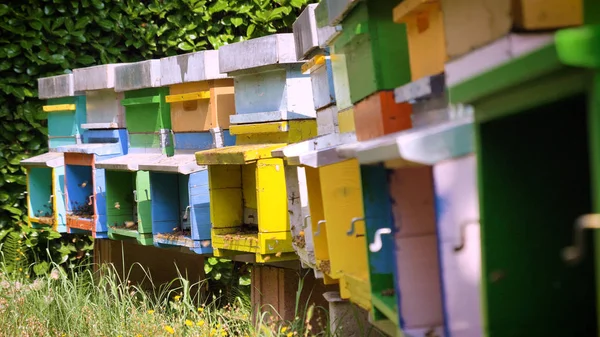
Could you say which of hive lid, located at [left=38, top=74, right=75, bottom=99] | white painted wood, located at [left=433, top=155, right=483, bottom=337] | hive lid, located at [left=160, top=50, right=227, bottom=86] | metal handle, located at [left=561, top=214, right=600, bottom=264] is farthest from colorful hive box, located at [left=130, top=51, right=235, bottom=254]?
metal handle, located at [left=561, top=214, right=600, bottom=264]

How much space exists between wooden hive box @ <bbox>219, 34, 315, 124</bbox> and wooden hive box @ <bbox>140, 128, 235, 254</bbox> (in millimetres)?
458

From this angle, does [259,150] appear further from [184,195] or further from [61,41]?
[61,41]

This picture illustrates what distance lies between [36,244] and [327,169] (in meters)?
6.13

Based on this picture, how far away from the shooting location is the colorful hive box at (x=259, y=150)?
14.8ft

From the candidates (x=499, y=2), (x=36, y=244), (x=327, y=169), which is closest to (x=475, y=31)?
(x=499, y=2)

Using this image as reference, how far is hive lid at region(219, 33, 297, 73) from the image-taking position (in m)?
4.65

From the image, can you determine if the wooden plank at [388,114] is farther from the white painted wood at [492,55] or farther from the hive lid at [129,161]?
the hive lid at [129,161]

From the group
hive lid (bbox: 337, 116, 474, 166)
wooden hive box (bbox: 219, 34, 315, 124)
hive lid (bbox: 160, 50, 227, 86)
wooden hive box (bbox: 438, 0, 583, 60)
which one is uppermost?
hive lid (bbox: 160, 50, 227, 86)

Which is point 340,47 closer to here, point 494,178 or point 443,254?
point 443,254

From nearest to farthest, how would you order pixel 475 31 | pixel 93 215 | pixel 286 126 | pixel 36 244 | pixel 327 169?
pixel 475 31
pixel 327 169
pixel 286 126
pixel 93 215
pixel 36 244

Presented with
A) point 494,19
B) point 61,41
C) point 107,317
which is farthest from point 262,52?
point 61,41

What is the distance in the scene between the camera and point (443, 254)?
190cm

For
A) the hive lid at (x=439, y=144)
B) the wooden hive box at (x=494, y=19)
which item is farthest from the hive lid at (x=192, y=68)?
the hive lid at (x=439, y=144)

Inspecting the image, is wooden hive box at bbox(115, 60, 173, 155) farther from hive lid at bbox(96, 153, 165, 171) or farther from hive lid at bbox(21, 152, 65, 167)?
hive lid at bbox(21, 152, 65, 167)
